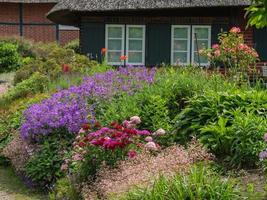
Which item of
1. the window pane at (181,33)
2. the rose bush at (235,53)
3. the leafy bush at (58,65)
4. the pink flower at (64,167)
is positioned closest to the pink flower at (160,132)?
the pink flower at (64,167)

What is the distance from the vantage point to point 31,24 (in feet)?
106

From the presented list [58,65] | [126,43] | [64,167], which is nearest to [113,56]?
[126,43]

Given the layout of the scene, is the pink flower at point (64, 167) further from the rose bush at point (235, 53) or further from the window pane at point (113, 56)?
the window pane at point (113, 56)

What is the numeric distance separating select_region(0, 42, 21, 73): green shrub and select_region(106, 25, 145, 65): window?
32.0ft

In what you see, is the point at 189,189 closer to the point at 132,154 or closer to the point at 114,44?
the point at 132,154

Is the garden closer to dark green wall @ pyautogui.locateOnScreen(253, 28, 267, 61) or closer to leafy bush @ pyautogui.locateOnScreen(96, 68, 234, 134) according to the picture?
leafy bush @ pyautogui.locateOnScreen(96, 68, 234, 134)

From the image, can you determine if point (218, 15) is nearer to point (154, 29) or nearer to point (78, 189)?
point (154, 29)

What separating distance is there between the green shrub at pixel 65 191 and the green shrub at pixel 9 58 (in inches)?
807

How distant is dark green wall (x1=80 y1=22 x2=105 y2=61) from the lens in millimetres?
18203

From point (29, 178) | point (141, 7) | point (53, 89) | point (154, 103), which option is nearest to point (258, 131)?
point (154, 103)

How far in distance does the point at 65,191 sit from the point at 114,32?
39.8 feet

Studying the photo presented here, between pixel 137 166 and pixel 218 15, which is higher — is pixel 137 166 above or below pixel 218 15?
below

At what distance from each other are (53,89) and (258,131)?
585 cm

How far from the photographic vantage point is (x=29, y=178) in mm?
8297
